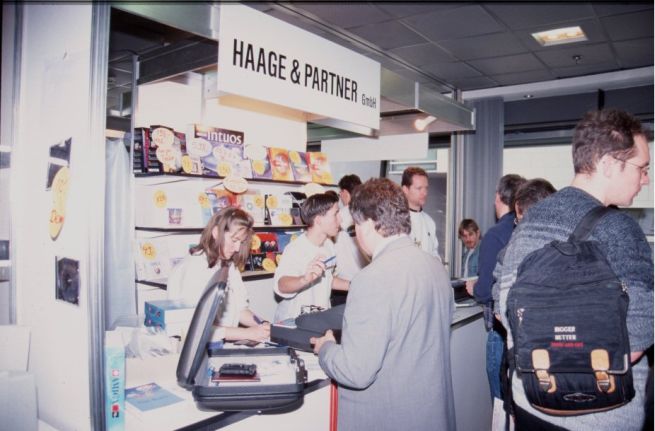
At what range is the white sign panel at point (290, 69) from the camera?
254 centimetres

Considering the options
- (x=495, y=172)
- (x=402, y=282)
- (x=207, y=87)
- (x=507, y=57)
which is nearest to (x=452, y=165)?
(x=495, y=172)

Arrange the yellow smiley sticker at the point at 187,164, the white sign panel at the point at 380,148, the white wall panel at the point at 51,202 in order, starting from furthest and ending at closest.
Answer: the white sign panel at the point at 380,148
the yellow smiley sticker at the point at 187,164
the white wall panel at the point at 51,202

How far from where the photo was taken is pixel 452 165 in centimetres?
684

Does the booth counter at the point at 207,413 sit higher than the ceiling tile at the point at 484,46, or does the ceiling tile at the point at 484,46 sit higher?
the ceiling tile at the point at 484,46

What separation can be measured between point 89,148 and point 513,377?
177cm

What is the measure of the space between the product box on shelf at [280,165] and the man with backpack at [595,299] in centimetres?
295

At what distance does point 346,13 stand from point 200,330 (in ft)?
11.1

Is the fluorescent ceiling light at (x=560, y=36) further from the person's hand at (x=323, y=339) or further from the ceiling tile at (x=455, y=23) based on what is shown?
the person's hand at (x=323, y=339)

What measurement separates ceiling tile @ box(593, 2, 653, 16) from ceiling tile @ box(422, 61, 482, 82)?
1.69 m

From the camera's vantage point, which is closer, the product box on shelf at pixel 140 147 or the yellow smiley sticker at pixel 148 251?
the product box on shelf at pixel 140 147

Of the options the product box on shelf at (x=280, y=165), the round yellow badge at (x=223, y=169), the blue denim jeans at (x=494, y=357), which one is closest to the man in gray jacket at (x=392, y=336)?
the blue denim jeans at (x=494, y=357)

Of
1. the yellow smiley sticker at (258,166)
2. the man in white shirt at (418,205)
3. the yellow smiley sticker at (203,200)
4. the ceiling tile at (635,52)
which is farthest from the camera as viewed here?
the man in white shirt at (418,205)

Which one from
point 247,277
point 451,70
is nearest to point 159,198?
point 247,277

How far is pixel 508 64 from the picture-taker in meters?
5.44
